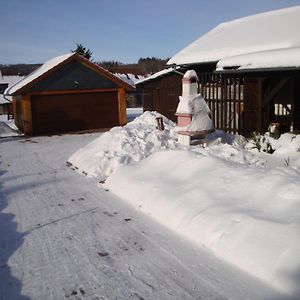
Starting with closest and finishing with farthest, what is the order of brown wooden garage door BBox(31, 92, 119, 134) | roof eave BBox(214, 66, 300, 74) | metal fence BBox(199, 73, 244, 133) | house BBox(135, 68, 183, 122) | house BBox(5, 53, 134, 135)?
roof eave BBox(214, 66, 300, 74), metal fence BBox(199, 73, 244, 133), house BBox(5, 53, 134, 135), brown wooden garage door BBox(31, 92, 119, 134), house BBox(135, 68, 183, 122)

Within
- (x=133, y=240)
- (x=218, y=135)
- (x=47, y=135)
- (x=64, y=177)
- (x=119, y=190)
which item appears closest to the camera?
(x=133, y=240)

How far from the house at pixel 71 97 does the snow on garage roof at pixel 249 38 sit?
194 inches

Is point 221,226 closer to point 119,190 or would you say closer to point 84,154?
point 119,190

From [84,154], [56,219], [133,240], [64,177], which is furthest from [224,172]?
[84,154]

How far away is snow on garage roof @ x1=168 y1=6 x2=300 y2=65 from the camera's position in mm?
12602

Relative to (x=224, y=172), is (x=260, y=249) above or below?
below

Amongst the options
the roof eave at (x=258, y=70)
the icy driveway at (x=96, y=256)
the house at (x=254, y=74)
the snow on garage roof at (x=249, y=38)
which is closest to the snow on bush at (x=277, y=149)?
the house at (x=254, y=74)

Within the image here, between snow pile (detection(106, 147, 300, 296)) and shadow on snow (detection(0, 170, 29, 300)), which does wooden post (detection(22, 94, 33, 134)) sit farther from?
snow pile (detection(106, 147, 300, 296))

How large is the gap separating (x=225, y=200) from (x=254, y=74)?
767cm

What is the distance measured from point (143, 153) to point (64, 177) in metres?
2.09

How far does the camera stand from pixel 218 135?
11.4m

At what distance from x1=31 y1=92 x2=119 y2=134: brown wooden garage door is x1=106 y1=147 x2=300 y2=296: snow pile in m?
12.2

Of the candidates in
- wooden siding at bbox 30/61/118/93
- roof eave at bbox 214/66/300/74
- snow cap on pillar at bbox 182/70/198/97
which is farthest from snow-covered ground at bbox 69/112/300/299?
wooden siding at bbox 30/61/118/93

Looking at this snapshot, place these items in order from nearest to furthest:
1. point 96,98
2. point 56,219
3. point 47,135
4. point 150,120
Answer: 1. point 56,219
2. point 150,120
3. point 47,135
4. point 96,98
